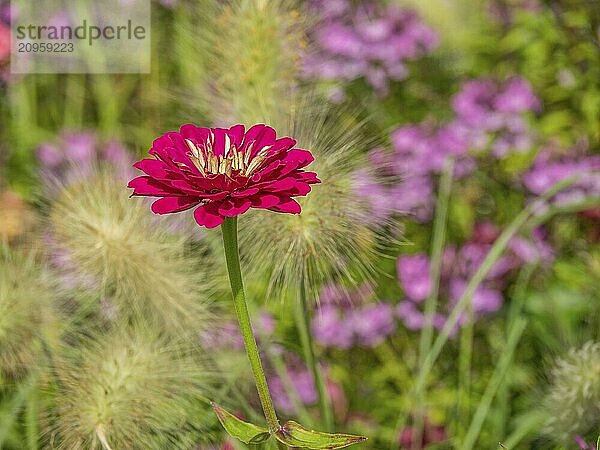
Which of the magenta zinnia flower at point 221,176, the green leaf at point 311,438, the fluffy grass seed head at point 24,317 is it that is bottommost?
the green leaf at point 311,438

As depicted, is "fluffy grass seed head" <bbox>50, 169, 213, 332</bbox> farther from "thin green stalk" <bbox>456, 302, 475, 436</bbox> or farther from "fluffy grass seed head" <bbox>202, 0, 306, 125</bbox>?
"thin green stalk" <bbox>456, 302, 475, 436</bbox>

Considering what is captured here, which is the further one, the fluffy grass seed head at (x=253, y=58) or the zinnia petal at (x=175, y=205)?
the fluffy grass seed head at (x=253, y=58)

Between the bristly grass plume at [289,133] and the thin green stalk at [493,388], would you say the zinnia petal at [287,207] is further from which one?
the thin green stalk at [493,388]

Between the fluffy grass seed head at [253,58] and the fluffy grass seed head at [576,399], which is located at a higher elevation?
the fluffy grass seed head at [253,58]

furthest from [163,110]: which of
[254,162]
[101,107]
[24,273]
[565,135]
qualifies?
[254,162]

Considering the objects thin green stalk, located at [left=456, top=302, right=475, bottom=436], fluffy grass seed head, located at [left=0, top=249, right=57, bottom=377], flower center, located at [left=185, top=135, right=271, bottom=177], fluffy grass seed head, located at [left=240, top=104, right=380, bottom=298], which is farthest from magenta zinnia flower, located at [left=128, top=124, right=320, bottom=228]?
thin green stalk, located at [left=456, top=302, right=475, bottom=436]

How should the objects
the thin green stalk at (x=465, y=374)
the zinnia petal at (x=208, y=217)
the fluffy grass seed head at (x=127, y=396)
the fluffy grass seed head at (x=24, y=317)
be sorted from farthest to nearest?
the thin green stalk at (x=465, y=374)
the fluffy grass seed head at (x=24, y=317)
the fluffy grass seed head at (x=127, y=396)
the zinnia petal at (x=208, y=217)

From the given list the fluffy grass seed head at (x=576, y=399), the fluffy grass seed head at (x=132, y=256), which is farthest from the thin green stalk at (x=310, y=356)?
the fluffy grass seed head at (x=576, y=399)

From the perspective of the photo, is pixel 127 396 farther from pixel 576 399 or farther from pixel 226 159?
pixel 576 399
